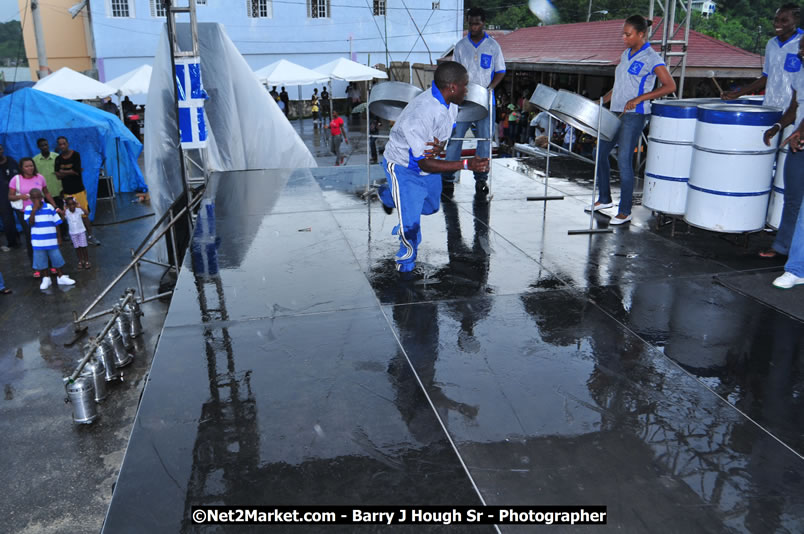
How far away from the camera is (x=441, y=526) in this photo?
241 cm

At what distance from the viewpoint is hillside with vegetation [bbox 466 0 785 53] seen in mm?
31812

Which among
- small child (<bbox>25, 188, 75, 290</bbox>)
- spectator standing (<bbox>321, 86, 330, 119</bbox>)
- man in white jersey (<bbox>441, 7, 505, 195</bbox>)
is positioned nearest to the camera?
man in white jersey (<bbox>441, 7, 505, 195</bbox>)

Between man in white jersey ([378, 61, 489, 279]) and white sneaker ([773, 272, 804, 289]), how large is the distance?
2.32 metres

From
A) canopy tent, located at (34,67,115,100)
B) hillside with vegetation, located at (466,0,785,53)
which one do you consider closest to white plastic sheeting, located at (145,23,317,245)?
canopy tent, located at (34,67,115,100)

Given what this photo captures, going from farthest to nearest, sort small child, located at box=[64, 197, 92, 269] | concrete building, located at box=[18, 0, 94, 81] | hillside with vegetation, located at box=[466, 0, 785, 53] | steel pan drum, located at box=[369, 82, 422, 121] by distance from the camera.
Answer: concrete building, located at box=[18, 0, 94, 81]
hillside with vegetation, located at box=[466, 0, 785, 53]
small child, located at box=[64, 197, 92, 269]
steel pan drum, located at box=[369, 82, 422, 121]

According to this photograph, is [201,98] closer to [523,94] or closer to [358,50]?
[523,94]

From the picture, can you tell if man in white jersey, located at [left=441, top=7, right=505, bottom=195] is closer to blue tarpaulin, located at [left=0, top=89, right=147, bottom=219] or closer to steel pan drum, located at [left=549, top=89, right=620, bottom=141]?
steel pan drum, located at [left=549, top=89, right=620, bottom=141]

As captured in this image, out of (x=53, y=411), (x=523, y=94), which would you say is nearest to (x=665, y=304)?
(x=53, y=411)

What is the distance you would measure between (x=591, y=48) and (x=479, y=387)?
16.0m

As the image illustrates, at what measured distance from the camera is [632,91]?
238 inches

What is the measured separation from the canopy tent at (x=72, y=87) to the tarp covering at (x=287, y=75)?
19.5ft

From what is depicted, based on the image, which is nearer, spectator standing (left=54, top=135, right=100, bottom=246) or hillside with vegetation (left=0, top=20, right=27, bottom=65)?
hillside with vegetation (left=0, top=20, right=27, bottom=65)

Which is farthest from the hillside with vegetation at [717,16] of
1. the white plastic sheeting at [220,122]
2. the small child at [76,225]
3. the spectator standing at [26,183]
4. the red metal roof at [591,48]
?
the spectator standing at [26,183]

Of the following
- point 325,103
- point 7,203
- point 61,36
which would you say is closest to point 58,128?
point 7,203
